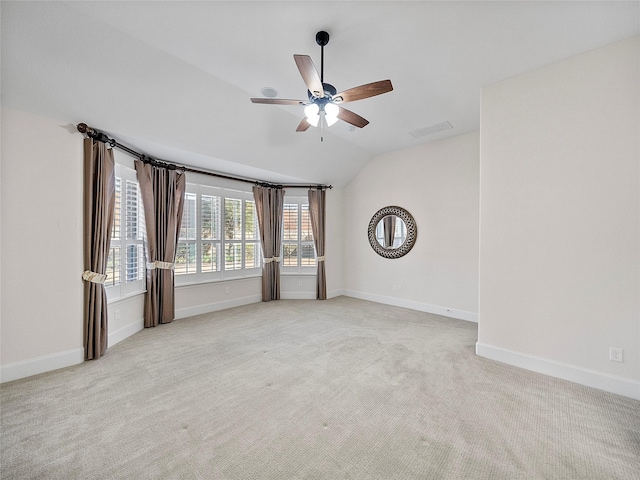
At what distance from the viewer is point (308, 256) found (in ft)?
20.5

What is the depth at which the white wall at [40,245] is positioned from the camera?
262 cm

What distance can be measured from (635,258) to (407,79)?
2718 millimetres

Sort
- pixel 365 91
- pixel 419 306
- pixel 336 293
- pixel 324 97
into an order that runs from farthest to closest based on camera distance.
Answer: pixel 336 293
pixel 419 306
pixel 324 97
pixel 365 91

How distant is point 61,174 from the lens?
290 cm

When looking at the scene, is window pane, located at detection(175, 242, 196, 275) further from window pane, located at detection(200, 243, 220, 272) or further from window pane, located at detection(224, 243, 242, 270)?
window pane, located at detection(224, 243, 242, 270)

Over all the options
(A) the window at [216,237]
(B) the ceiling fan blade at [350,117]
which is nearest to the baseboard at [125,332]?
(A) the window at [216,237]

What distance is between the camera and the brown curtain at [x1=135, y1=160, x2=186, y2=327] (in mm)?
4121

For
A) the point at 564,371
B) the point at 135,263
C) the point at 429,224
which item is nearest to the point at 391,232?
the point at 429,224

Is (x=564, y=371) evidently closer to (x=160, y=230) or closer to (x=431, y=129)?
(x=431, y=129)

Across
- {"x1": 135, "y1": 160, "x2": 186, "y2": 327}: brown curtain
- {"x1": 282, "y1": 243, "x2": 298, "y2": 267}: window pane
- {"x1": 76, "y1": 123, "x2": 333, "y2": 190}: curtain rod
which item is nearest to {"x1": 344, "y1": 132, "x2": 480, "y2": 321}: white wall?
{"x1": 76, "y1": 123, "x2": 333, "y2": 190}: curtain rod

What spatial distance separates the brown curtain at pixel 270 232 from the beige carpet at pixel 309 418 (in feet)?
7.97

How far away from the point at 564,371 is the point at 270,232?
16.0 feet

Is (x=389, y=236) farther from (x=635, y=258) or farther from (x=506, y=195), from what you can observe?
(x=635, y=258)

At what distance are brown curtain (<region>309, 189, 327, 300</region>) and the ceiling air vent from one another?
7.47 ft
